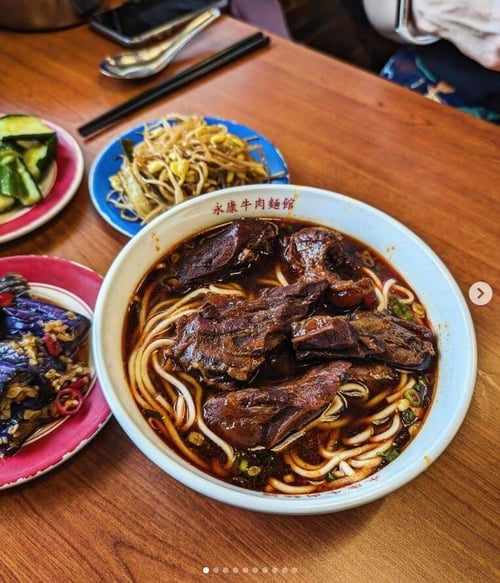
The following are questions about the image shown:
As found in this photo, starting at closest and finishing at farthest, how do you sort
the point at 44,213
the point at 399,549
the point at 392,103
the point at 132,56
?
the point at 399,549 < the point at 44,213 < the point at 392,103 < the point at 132,56

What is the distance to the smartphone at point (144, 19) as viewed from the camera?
2531 mm

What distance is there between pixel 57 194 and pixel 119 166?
0.25 metres

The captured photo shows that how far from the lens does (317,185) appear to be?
6.35 feet

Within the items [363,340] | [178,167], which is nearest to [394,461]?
[363,340]

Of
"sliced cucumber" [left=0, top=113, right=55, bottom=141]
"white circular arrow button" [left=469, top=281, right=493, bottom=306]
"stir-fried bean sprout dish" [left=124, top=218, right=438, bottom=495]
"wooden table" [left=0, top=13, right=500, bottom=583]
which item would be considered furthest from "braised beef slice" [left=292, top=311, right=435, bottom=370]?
"sliced cucumber" [left=0, top=113, right=55, bottom=141]

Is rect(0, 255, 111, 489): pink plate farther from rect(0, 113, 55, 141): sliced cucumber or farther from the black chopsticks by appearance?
the black chopsticks

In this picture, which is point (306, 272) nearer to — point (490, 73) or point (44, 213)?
point (44, 213)

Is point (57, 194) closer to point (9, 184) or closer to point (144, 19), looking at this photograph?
point (9, 184)

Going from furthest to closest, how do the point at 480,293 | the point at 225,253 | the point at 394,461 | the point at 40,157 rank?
the point at 40,157, the point at 480,293, the point at 225,253, the point at 394,461

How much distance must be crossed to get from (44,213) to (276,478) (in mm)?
1195

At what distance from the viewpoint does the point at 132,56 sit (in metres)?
2.41

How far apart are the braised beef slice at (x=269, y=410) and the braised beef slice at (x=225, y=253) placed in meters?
0.42

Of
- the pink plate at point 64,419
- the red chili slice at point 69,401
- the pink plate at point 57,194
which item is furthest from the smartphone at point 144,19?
the red chili slice at point 69,401

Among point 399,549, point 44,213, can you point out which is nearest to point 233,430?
point 399,549
